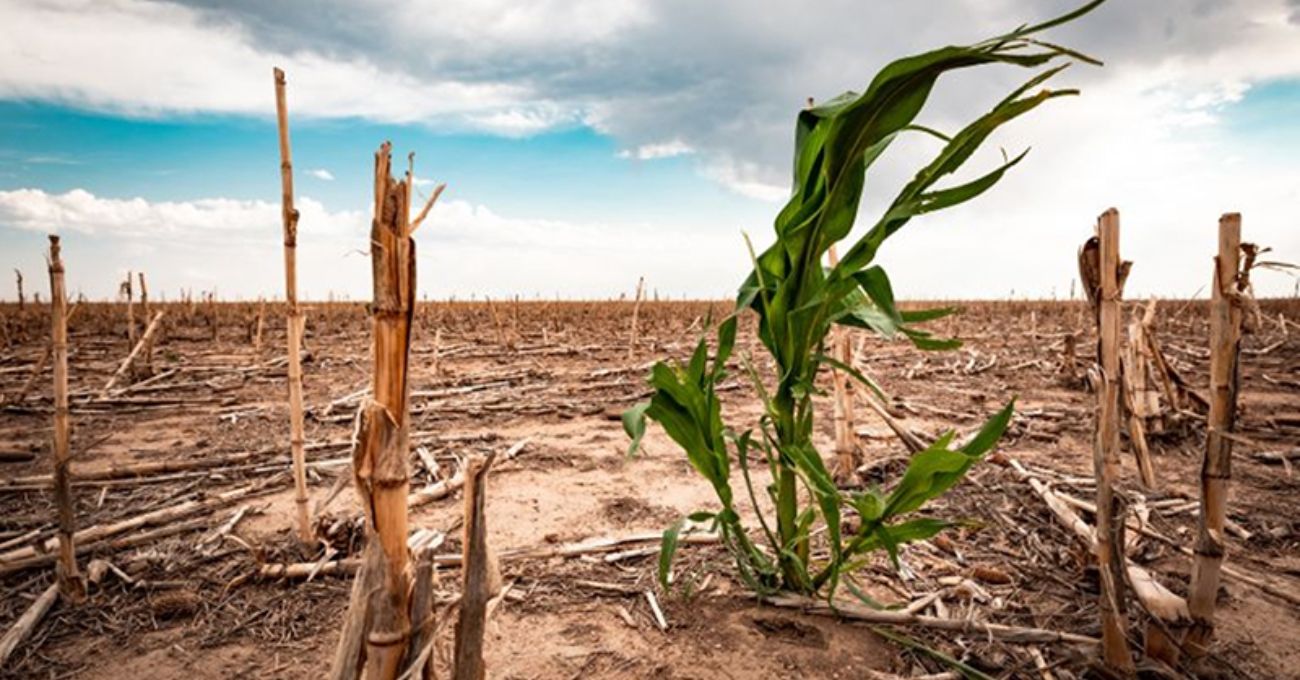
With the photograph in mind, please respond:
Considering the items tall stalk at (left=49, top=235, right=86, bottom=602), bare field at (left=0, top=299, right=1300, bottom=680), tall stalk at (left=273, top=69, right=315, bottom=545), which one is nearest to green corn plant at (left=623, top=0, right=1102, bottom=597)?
bare field at (left=0, top=299, right=1300, bottom=680)

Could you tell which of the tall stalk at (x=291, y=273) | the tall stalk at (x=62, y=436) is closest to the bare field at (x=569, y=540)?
the tall stalk at (x=62, y=436)

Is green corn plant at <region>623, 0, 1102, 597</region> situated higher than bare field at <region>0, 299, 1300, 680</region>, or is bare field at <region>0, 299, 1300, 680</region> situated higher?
green corn plant at <region>623, 0, 1102, 597</region>

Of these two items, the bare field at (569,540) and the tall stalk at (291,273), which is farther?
the tall stalk at (291,273)

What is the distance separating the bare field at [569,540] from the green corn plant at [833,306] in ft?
0.86

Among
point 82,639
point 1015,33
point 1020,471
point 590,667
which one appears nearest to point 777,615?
point 590,667

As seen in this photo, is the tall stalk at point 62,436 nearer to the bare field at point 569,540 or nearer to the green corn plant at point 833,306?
the bare field at point 569,540

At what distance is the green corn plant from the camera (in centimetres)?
186

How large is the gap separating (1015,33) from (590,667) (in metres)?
2.40

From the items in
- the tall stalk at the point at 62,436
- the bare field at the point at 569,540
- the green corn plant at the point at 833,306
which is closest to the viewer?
the green corn plant at the point at 833,306

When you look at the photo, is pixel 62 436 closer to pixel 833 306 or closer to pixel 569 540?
pixel 569 540

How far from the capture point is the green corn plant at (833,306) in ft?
6.11

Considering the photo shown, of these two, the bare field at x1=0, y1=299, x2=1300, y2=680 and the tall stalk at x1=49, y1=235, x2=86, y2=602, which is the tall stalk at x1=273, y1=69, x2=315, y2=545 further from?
the tall stalk at x1=49, y1=235, x2=86, y2=602

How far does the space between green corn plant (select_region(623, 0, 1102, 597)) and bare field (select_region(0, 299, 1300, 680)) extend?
26 cm

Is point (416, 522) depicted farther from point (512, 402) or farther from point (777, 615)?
point (512, 402)
